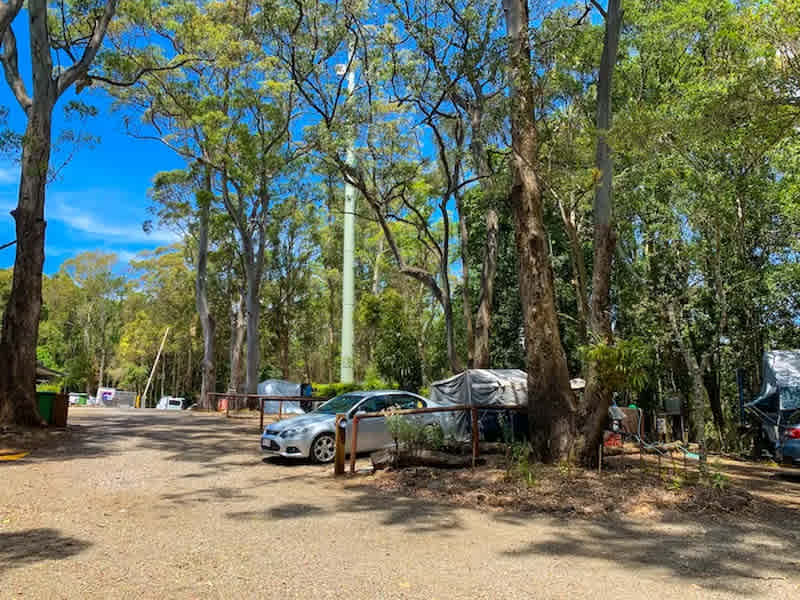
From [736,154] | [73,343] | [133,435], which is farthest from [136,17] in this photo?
[73,343]

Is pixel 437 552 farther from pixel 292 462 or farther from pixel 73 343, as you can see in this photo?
pixel 73 343

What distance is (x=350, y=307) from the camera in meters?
28.2

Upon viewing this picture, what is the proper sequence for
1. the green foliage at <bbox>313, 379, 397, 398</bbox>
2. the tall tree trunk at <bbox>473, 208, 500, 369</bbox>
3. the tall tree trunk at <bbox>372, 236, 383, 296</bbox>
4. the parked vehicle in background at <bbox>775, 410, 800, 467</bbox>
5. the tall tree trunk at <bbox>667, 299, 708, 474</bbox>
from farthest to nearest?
1. the tall tree trunk at <bbox>372, 236, 383, 296</bbox>
2. the green foliage at <bbox>313, 379, 397, 398</bbox>
3. the tall tree trunk at <bbox>473, 208, 500, 369</bbox>
4. the tall tree trunk at <bbox>667, 299, 708, 474</bbox>
5. the parked vehicle in background at <bbox>775, 410, 800, 467</bbox>

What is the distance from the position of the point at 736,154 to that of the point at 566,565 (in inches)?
553

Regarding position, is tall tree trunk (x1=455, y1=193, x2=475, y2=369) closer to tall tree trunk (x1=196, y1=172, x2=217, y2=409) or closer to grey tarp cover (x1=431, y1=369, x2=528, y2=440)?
grey tarp cover (x1=431, y1=369, x2=528, y2=440)

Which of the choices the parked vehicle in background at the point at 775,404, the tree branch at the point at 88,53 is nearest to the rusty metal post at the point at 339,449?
the parked vehicle in background at the point at 775,404

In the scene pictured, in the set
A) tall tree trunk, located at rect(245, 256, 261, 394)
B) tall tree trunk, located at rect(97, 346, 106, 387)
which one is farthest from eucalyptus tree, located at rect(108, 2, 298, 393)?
tall tree trunk, located at rect(97, 346, 106, 387)

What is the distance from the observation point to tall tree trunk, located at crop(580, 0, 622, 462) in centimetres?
919

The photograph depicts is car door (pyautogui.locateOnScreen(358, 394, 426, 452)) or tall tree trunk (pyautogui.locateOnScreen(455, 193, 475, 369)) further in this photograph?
tall tree trunk (pyautogui.locateOnScreen(455, 193, 475, 369))

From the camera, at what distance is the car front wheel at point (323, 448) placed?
1081 centimetres

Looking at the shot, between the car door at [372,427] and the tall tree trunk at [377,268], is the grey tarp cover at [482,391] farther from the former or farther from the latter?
the tall tree trunk at [377,268]

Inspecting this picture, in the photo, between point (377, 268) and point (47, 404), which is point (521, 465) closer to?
point (47, 404)

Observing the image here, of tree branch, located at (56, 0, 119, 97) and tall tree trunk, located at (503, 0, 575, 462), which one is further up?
tree branch, located at (56, 0, 119, 97)

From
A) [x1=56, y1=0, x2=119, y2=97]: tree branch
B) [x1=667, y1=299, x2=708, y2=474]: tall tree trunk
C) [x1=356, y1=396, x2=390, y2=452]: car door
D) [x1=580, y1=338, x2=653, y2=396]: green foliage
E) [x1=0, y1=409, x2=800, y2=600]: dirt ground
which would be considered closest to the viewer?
[x1=0, y1=409, x2=800, y2=600]: dirt ground
